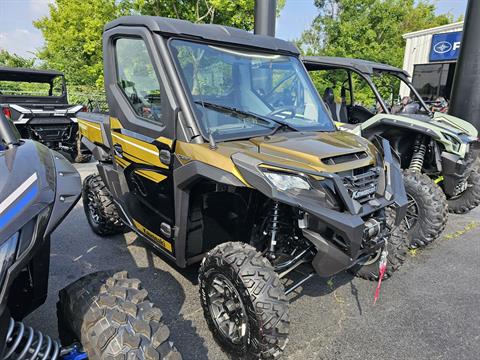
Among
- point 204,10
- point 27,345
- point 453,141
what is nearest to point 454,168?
point 453,141

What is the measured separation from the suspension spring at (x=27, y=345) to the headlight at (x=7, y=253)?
0.93 ft

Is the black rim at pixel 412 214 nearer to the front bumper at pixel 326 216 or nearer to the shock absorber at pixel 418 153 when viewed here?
the shock absorber at pixel 418 153

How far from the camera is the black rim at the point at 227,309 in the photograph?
2172 mm

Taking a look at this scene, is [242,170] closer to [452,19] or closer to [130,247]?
[130,247]

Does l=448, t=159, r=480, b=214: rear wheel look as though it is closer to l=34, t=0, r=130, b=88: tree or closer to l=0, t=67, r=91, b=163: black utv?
l=0, t=67, r=91, b=163: black utv

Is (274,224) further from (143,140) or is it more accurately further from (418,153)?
(418,153)

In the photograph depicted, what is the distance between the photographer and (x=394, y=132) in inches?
190

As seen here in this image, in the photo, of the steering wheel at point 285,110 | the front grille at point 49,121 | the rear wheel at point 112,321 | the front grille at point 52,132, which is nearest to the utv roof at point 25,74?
the front grille at point 49,121

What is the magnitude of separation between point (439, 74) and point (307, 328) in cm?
1938

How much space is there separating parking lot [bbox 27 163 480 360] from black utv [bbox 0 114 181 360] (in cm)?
100

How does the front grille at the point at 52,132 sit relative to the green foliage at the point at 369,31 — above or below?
below

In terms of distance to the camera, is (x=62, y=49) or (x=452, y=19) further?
(x=452, y=19)

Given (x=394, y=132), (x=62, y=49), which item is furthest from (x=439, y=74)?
(x=62, y=49)

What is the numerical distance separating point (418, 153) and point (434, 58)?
16596 mm
